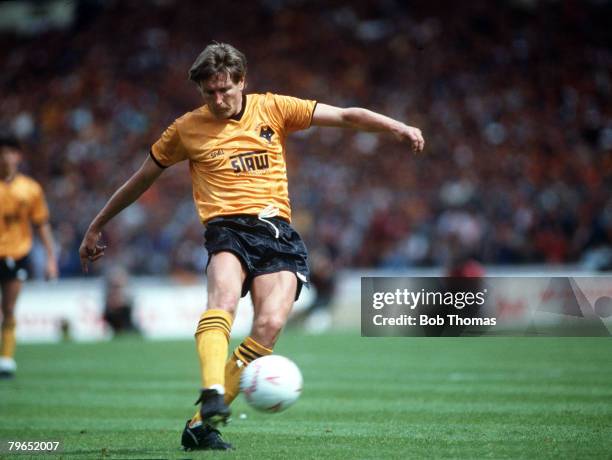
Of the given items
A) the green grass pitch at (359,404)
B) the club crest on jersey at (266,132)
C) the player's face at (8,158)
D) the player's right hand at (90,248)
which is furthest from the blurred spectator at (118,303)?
the club crest on jersey at (266,132)

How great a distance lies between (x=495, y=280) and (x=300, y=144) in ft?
27.2

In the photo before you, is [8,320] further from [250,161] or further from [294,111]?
[294,111]

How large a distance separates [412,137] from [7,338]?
764cm

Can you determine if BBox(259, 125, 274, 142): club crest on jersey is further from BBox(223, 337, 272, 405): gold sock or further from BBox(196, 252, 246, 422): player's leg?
BBox(223, 337, 272, 405): gold sock

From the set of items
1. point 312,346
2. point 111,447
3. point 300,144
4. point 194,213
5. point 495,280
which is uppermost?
point 300,144

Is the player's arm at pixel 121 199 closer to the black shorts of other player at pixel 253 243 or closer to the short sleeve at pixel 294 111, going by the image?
the black shorts of other player at pixel 253 243

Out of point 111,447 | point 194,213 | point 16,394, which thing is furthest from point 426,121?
point 111,447

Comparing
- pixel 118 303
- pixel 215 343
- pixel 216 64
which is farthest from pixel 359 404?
pixel 118 303

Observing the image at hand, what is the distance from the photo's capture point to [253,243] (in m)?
6.45

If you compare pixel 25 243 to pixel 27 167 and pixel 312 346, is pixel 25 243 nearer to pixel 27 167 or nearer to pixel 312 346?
pixel 312 346

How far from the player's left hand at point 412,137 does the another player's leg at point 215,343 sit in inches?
48.8

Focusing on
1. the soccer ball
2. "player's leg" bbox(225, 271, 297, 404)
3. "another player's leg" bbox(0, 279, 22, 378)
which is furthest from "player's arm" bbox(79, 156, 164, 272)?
"another player's leg" bbox(0, 279, 22, 378)

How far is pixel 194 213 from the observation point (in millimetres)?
24641

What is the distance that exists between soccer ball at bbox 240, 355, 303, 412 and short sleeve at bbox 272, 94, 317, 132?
5.10 ft
